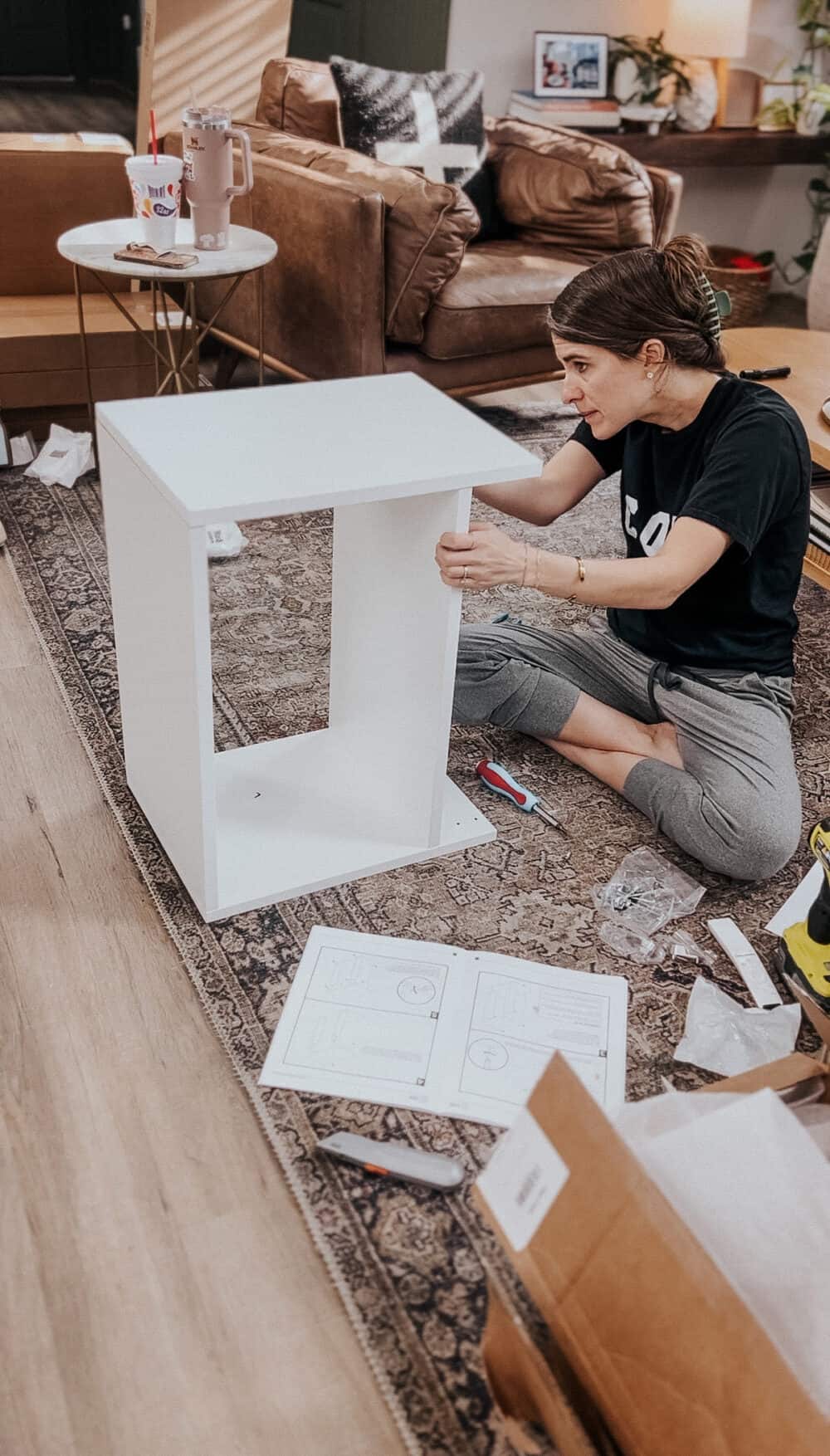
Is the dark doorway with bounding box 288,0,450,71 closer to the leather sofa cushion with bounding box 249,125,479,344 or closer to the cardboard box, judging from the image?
the leather sofa cushion with bounding box 249,125,479,344

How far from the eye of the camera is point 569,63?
392cm

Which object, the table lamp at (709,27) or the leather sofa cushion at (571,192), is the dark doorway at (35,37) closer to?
the leather sofa cushion at (571,192)

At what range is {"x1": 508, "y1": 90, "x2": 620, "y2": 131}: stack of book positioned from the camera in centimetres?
382

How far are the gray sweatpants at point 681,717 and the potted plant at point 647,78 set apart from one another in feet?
8.89

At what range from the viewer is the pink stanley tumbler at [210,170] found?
232 cm

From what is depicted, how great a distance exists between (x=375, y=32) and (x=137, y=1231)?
372 centimetres

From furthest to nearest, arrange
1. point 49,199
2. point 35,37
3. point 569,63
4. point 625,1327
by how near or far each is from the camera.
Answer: point 569,63, point 35,37, point 49,199, point 625,1327

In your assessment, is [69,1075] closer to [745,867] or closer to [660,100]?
[745,867]

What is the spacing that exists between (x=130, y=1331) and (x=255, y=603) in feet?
4.78

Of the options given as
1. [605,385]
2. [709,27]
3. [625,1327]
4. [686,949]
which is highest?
[709,27]

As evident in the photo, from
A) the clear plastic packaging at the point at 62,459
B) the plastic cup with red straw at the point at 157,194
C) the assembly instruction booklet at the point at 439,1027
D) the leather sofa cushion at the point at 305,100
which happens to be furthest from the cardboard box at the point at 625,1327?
the leather sofa cushion at the point at 305,100

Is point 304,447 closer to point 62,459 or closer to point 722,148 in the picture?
point 62,459

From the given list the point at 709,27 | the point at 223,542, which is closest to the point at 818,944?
the point at 223,542

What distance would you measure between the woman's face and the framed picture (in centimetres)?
284
